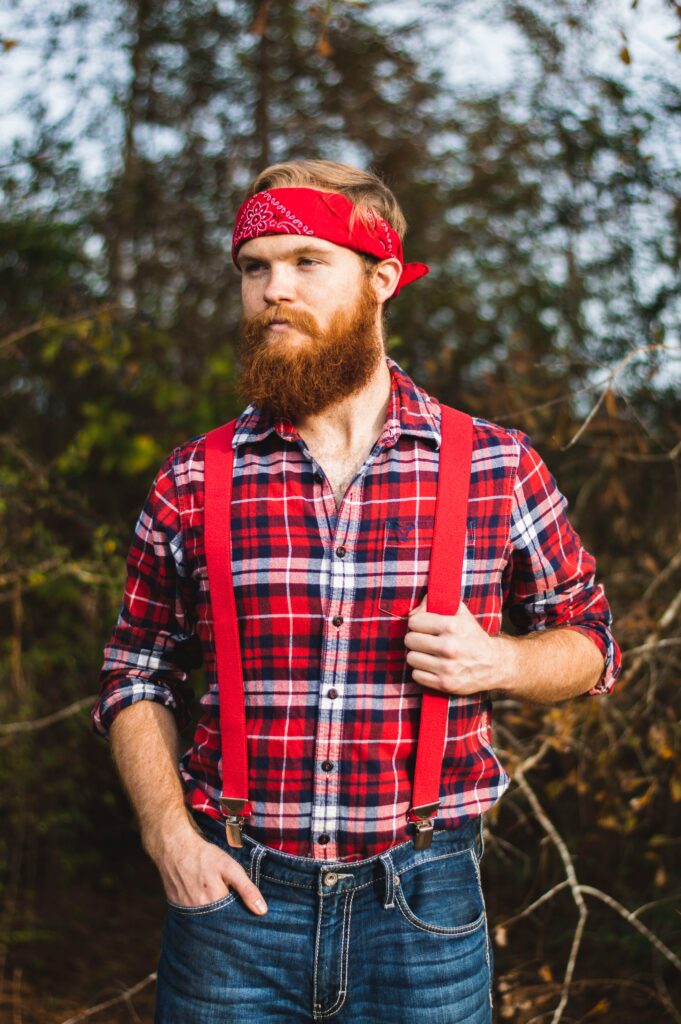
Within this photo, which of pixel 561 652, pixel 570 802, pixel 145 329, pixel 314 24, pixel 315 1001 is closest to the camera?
pixel 315 1001

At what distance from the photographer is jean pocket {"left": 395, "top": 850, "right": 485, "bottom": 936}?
1.66 m

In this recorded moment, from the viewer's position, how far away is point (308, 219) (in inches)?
74.1

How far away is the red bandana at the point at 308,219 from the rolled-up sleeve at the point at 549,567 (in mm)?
532

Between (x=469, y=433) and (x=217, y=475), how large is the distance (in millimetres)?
504

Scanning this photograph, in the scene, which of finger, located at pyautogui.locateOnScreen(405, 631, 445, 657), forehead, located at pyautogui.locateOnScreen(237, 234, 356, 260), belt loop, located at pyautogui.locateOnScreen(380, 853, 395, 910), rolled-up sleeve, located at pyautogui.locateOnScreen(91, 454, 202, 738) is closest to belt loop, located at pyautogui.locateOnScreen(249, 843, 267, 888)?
belt loop, located at pyautogui.locateOnScreen(380, 853, 395, 910)

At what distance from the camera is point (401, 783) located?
5.54 ft

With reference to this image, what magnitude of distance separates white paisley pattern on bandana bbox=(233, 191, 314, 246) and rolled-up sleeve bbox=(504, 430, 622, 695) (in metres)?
0.62

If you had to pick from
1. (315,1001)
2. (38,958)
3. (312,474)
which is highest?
(312,474)

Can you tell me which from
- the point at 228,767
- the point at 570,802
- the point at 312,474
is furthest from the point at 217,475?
the point at 570,802

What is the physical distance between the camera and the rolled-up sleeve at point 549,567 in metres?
1.83

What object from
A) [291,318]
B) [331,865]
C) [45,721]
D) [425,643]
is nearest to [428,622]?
[425,643]

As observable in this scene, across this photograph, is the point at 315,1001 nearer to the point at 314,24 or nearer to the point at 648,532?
the point at 648,532

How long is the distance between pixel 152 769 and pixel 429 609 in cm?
63

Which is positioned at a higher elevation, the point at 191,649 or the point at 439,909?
the point at 191,649
